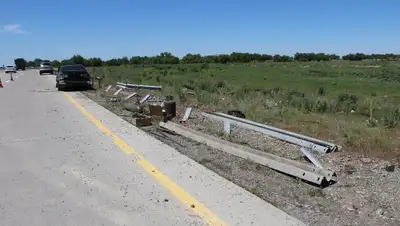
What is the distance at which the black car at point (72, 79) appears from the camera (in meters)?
25.0

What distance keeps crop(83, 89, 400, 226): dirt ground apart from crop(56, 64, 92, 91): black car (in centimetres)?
1829

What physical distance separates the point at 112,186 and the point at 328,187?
3.07 m

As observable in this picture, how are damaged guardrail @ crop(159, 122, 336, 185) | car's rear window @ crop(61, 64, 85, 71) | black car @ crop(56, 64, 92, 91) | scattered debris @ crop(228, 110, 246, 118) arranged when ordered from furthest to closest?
car's rear window @ crop(61, 64, 85, 71)
black car @ crop(56, 64, 92, 91)
scattered debris @ crop(228, 110, 246, 118)
damaged guardrail @ crop(159, 122, 336, 185)

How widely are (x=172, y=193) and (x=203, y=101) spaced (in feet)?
38.2

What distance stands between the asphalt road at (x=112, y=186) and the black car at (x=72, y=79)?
15.6m

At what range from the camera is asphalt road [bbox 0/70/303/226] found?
473 cm

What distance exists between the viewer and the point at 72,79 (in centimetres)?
2534

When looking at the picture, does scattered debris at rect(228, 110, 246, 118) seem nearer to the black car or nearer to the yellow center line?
the yellow center line

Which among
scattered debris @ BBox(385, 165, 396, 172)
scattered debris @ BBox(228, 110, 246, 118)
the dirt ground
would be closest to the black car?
scattered debris @ BBox(228, 110, 246, 118)

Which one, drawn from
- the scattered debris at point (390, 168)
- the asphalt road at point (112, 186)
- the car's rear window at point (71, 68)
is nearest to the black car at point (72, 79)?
the car's rear window at point (71, 68)

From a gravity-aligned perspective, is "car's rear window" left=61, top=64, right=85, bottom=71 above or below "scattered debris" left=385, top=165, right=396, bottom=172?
above

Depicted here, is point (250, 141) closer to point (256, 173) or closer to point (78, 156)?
point (256, 173)

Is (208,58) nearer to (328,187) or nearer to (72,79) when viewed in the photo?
(72,79)

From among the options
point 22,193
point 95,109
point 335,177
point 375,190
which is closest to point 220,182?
point 335,177
